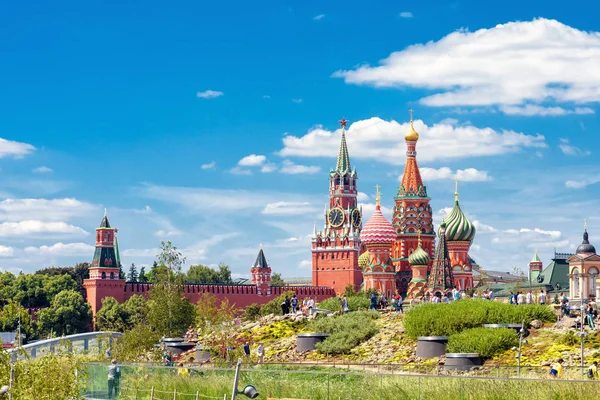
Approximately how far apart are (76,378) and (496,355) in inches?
687

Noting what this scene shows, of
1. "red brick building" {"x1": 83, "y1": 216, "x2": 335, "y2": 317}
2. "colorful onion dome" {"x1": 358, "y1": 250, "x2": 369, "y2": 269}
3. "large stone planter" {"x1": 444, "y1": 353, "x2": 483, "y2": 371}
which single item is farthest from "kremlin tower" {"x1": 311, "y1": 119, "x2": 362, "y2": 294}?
"large stone planter" {"x1": 444, "y1": 353, "x2": 483, "y2": 371}

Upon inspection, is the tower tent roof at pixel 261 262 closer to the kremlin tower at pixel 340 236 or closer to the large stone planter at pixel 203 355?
the kremlin tower at pixel 340 236

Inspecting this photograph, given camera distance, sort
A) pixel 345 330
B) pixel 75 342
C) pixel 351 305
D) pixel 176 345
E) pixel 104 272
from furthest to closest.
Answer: pixel 104 272 < pixel 75 342 < pixel 351 305 < pixel 176 345 < pixel 345 330

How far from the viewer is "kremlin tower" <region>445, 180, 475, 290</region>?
326 feet

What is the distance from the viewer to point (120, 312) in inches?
4119

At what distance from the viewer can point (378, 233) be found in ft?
354

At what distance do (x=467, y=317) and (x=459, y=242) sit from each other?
57.8 m

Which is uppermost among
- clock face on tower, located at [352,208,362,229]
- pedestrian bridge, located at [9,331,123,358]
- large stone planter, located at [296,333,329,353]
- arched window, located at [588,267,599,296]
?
clock face on tower, located at [352,208,362,229]

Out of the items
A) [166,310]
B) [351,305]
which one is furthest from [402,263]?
[166,310]

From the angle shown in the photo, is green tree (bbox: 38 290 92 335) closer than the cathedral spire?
Yes

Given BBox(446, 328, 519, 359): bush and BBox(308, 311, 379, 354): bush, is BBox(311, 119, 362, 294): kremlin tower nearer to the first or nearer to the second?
BBox(308, 311, 379, 354): bush

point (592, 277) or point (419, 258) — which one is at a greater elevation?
point (419, 258)

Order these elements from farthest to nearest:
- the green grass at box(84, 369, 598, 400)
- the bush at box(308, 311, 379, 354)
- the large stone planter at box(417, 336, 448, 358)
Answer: the bush at box(308, 311, 379, 354) → the large stone planter at box(417, 336, 448, 358) → the green grass at box(84, 369, 598, 400)

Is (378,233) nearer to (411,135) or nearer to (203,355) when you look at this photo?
(411,135)
